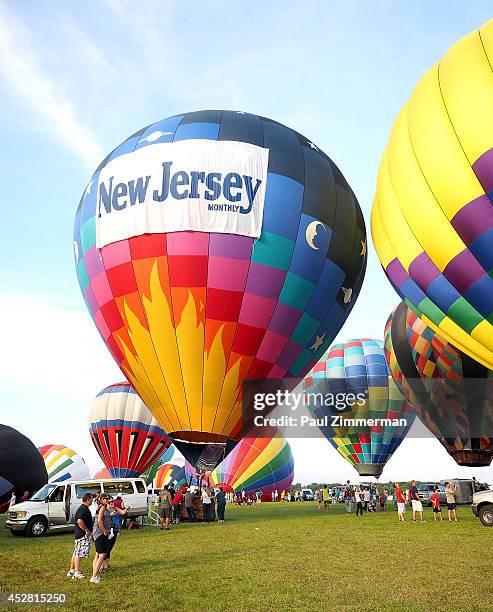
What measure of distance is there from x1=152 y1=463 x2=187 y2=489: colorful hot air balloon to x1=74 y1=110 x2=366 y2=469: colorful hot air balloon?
41023 mm

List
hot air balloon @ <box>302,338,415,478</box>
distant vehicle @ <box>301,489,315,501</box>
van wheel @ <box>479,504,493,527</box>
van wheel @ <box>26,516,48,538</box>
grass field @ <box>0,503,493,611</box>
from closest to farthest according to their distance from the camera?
grass field @ <box>0,503,493,611</box>, van wheel @ <box>26,516,48,538</box>, van wheel @ <box>479,504,493,527</box>, hot air balloon @ <box>302,338,415,478</box>, distant vehicle @ <box>301,489,315,501</box>

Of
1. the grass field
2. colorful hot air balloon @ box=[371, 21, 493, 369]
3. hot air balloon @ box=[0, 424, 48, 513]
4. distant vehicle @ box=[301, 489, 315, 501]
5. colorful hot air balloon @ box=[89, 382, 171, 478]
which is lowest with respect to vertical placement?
the grass field

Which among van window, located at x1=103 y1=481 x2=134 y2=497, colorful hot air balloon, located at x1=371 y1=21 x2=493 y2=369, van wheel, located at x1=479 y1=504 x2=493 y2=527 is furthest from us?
van window, located at x1=103 y1=481 x2=134 y2=497

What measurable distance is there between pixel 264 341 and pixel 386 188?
600 centimetres

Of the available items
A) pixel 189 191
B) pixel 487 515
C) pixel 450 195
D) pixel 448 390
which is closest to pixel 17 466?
pixel 189 191

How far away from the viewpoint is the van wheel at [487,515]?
1675 cm

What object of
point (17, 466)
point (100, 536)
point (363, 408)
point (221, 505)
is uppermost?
point (363, 408)

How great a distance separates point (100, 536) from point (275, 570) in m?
3.06

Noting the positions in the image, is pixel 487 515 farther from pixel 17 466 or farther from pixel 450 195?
pixel 17 466

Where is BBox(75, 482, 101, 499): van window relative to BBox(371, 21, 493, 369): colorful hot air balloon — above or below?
below

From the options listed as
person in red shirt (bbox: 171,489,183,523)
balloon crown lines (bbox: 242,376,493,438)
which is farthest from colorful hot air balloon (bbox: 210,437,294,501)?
person in red shirt (bbox: 171,489,183,523)

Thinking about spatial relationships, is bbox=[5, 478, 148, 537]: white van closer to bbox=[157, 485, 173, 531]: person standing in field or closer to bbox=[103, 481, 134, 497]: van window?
bbox=[103, 481, 134, 497]: van window

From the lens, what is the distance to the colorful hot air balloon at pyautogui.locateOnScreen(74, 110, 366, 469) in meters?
18.2

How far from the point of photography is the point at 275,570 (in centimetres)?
1005
